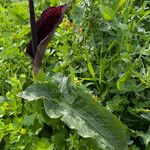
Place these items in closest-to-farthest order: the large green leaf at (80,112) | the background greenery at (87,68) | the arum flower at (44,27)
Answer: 1. the large green leaf at (80,112)
2. the background greenery at (87,68)
3. the arum flower at (44,27)

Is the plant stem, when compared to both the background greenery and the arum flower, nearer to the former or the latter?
the arum flower

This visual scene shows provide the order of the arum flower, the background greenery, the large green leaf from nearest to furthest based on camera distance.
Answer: the large green leaf
the background greenery
the arum flower

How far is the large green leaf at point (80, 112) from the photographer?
129 centimetres

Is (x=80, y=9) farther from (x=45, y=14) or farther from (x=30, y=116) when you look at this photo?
(x=30, y=116)

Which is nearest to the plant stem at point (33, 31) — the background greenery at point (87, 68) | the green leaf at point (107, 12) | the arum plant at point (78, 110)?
the arum plant at point (78, 110)

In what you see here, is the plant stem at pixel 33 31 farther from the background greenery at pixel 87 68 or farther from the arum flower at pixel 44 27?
the background greenery at pixel 87 68

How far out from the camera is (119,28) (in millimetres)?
1640

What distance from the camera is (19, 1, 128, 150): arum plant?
1.29 meters

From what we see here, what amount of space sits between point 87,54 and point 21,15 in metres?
0.55

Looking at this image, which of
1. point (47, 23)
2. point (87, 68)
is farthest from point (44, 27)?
point (87, 68)

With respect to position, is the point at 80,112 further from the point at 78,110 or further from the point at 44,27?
the point at 44,27

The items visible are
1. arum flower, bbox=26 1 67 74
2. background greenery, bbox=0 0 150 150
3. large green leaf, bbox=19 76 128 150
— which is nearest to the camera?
large green leaf, bbox=19 76 128 150

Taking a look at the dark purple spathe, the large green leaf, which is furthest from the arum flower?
the large green leaf

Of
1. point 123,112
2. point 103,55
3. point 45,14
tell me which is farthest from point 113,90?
point 45,14
